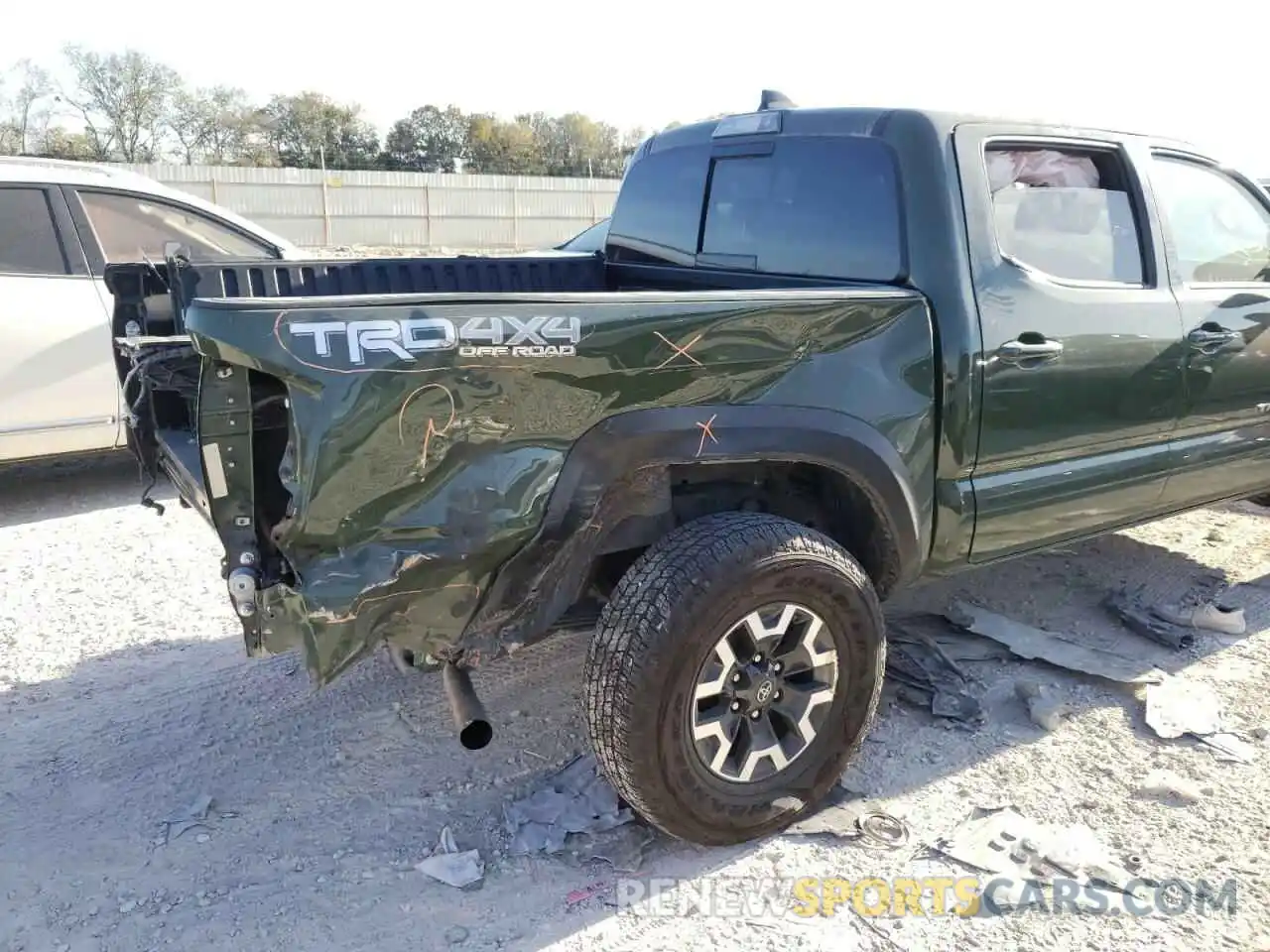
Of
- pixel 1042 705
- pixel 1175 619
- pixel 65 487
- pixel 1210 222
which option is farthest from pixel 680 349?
pixel 65 487

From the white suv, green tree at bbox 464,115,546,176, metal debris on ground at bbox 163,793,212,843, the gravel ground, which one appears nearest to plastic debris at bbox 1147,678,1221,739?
the gravel ground

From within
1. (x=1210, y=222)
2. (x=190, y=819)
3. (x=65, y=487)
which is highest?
(x=1210, y=222)

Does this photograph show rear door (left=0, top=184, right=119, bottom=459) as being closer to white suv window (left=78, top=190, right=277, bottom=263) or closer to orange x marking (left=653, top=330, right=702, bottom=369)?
white suv window (left=78, top=190, right=277, bottom=263)

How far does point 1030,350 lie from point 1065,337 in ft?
0.65

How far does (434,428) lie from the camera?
238 cm

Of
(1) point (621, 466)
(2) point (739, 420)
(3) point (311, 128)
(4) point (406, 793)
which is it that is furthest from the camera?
(3) point (311, 128)

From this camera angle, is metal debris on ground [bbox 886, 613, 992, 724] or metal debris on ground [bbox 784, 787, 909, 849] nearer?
metal debris on ground [bbox 784, 787, 909, 849]

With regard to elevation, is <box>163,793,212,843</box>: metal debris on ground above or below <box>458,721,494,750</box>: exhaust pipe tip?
below

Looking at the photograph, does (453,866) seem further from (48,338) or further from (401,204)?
(401,204)

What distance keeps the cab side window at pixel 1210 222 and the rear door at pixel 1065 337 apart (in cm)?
20

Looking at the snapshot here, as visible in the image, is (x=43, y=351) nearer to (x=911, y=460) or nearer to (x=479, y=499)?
(x=479, y=499)

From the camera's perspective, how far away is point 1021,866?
2766 millimetres

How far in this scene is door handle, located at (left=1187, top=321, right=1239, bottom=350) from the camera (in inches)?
146

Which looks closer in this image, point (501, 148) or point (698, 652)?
point (698, 652)
